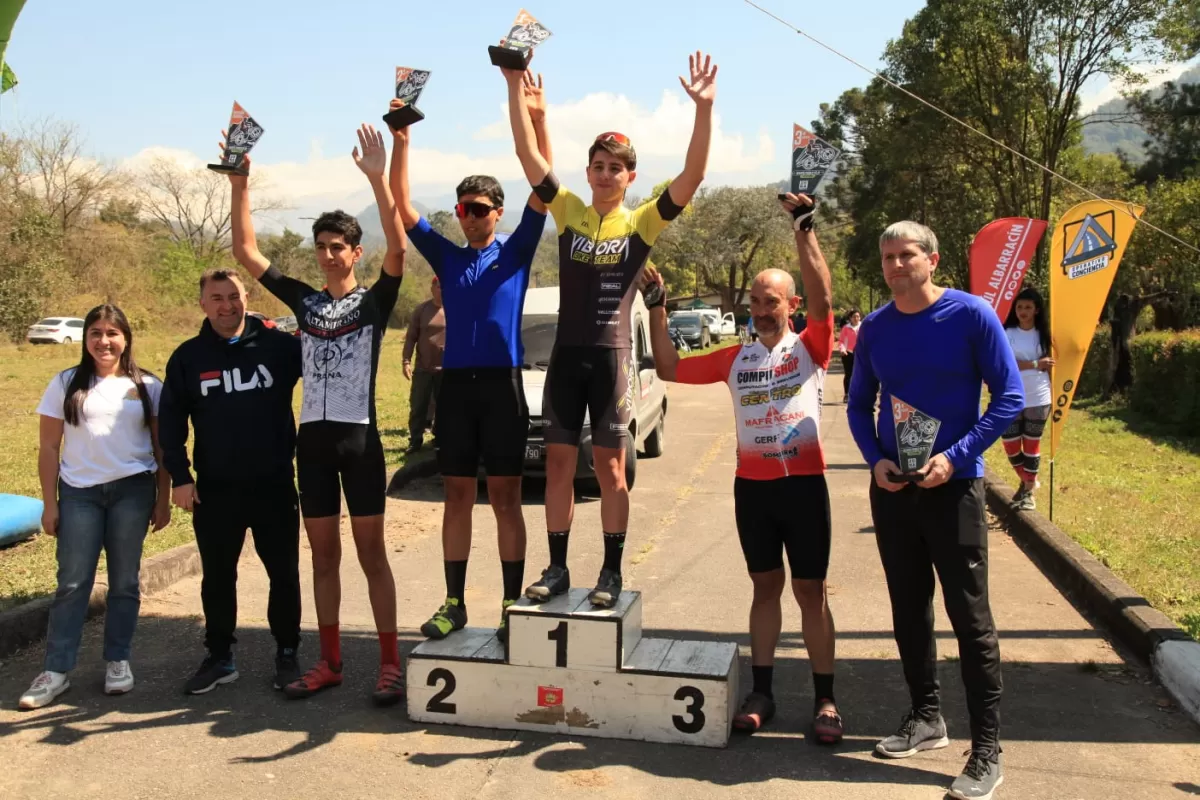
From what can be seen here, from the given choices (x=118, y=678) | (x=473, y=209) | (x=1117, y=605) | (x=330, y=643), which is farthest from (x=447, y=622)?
(x=1117, y=605)

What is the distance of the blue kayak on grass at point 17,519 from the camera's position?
24.4 feet

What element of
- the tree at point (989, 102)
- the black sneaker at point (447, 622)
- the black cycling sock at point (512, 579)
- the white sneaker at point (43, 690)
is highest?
the tree at point (989, 102)

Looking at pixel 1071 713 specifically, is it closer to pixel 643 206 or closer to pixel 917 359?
pixel 917 359

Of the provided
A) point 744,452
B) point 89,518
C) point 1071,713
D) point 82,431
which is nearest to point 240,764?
point 89,518

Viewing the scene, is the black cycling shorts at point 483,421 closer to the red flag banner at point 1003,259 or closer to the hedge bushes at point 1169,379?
the red flag banner at point 1003,259

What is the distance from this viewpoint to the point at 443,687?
476 centimetres

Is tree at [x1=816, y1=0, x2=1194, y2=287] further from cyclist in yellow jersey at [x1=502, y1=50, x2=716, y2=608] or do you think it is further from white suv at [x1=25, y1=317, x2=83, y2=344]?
white suv at [x1=25, y1=317, x2=83, y2=344]

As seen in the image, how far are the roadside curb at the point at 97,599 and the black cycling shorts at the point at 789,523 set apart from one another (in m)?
3.54

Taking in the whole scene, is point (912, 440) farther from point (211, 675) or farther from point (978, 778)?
point (211, 675)

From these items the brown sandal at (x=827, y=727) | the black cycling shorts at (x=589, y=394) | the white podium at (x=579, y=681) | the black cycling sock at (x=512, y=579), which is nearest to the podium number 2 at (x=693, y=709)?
the white podium at (x=579, y=681)

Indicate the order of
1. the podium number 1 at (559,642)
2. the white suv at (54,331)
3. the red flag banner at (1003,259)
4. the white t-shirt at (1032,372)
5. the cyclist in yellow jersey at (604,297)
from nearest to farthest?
the podium number 1 at (559,642), the cyclist in yellow jersey at (604,297), the red flag banner at (1003,259), the white t-shirt at (1032,372), the white suv at (54,331)

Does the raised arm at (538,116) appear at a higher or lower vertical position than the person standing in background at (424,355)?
higher

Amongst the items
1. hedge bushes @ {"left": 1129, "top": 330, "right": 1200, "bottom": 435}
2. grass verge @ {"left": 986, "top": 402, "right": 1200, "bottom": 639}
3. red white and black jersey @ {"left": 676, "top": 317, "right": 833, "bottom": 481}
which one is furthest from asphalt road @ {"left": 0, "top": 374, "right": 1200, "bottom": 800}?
hedge bushes @ {"left": 1129, "top": 330, "right": 1200, "bottom": 435}

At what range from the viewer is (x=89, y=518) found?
503cm
